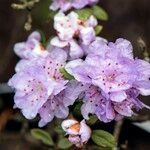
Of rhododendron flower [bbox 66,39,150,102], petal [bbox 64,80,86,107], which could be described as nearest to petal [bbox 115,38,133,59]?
rhododendron flower [bbox 66,39,150,102]

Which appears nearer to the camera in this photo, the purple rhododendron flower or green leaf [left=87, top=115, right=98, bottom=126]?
the purple rhododendron flower

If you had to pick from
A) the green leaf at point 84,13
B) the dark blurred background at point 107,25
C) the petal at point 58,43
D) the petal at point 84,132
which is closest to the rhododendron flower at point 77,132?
the petal at point 84,132

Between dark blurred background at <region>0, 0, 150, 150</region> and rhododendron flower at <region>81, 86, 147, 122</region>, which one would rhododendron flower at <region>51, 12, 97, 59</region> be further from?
dark blurred background at <region>0, 0, 150, 150</region>

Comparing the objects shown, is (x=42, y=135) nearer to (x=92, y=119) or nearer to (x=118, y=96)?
(x=92, y=119)

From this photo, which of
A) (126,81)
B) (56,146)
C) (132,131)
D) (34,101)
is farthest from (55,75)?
(132,131)

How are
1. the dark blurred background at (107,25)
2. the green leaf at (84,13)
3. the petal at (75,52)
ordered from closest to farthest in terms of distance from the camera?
1. the petal at (75,52)
2. the green leaf at (84,13)
3. the dark blurred background at (107,25)

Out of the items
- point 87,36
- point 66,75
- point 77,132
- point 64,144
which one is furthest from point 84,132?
point 64,144

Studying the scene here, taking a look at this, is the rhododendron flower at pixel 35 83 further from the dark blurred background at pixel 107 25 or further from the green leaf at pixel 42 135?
the dark blurred background at pixel 107 25
